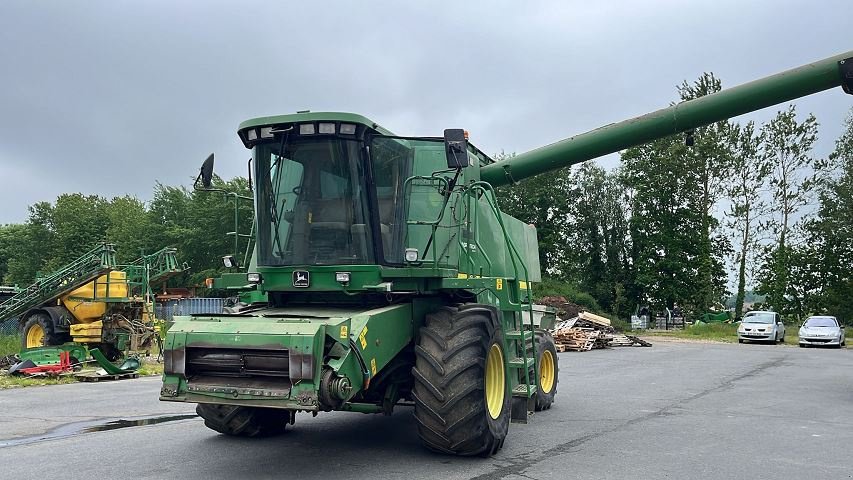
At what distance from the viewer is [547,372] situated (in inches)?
432

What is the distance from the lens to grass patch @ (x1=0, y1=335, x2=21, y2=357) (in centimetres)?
1964

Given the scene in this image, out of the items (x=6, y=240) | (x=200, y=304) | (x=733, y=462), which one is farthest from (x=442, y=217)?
(x=6, y=240)

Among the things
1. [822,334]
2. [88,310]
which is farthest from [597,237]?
[88,310]

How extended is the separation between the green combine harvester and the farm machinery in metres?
12.8

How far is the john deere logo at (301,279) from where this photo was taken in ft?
22.5

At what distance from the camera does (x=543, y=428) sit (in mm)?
9047

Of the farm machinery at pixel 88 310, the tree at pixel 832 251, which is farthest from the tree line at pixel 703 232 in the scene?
the farm machinery at pixel 88 310

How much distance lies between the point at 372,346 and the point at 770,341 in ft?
101

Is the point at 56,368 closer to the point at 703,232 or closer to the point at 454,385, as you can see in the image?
the point at 454,385

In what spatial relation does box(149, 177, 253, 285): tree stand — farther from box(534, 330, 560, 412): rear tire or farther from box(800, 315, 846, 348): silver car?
box(534, 330, 560, 412): rear tire

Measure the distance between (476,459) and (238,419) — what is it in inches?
104

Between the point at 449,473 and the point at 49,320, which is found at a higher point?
the point at 49,320

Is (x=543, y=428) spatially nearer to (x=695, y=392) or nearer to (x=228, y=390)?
(x=228, y=390)

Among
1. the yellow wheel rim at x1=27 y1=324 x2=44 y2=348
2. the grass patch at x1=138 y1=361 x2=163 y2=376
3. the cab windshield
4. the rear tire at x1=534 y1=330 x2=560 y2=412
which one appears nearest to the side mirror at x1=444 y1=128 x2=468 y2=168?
the cab windshield
